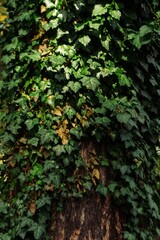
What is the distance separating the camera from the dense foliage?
10.8 ft

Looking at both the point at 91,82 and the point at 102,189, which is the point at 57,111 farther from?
the point at 102,189

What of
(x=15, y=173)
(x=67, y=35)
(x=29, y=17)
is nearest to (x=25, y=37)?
(x=29, y=17)

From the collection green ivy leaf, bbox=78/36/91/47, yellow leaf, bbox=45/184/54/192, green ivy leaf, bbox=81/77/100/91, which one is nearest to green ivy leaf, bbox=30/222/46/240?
yellow leaf, bbox=45/184/54/192

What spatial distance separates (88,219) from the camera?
130 inches

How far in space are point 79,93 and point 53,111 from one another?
11.8 inches

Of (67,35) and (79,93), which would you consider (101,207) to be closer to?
(79,93)

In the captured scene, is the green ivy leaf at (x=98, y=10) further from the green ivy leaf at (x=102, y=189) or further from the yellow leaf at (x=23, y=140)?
the green ivy leaf at (x=102, y=189)

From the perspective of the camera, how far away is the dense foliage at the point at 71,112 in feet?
10.8

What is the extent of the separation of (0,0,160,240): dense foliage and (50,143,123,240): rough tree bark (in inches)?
2.8

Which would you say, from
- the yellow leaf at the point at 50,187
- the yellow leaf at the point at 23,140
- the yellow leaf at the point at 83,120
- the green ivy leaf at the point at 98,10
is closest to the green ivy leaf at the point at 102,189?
the yellow leaf at the point at 50,187

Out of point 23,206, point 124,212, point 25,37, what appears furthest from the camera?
point 25,37

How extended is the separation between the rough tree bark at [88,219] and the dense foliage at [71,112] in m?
0.07

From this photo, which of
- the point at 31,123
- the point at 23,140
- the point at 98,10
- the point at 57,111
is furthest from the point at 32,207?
the point at 98,10

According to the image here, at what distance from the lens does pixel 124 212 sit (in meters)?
3.49
